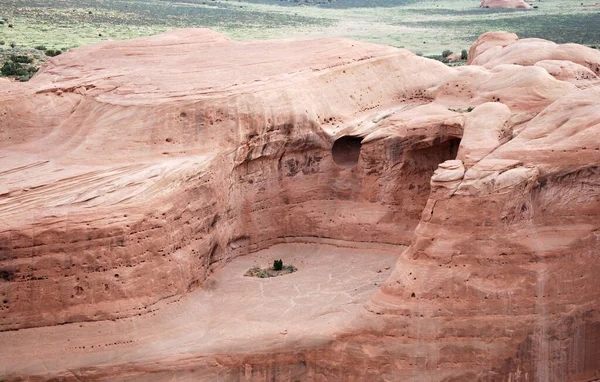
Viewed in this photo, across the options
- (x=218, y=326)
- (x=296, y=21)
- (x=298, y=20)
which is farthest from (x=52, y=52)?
(x=298, y=20)

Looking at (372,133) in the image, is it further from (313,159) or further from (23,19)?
(23,19)

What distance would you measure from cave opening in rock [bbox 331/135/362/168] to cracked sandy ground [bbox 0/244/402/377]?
160 inches

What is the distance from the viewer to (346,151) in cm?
2991

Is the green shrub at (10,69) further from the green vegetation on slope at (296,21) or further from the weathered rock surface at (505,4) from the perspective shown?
the weathered rock surface at (505,4)

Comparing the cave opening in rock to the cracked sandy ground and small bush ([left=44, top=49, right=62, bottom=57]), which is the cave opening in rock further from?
small bush ([left=44, top=49, right=62, bottom=57])

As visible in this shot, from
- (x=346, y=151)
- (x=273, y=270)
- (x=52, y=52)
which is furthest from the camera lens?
(x=52, y=52)

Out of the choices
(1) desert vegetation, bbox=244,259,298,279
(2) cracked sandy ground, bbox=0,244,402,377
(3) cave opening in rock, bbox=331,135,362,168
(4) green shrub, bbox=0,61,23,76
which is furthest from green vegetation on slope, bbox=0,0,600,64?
(2) cracked sandy ground, bbox=0,244,402,377

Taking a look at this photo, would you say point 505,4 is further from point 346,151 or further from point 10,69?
point 346,151

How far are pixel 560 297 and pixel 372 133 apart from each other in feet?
26.8

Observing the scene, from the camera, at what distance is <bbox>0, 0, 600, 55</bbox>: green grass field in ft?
219

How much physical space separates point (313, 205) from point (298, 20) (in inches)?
2520

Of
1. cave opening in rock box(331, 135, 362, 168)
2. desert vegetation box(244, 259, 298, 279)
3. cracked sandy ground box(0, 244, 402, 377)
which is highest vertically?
cave opening in rock box(331, 135, 362, 168)

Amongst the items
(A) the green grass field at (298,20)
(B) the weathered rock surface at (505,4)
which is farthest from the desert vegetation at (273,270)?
(B) the weathered rock surface at (505,4)

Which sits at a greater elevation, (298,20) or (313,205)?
(313,205)
